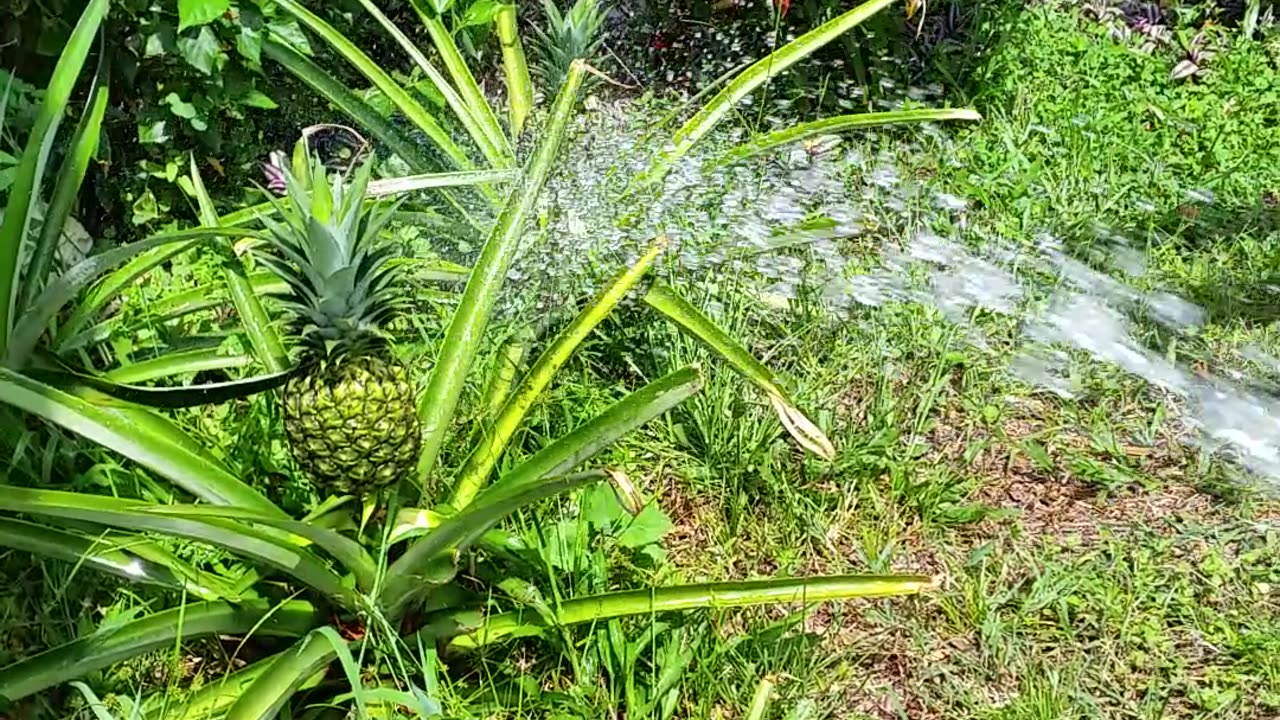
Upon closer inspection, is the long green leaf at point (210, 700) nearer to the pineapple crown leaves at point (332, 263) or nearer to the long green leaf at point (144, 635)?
the long green leaf at point (144, 635)

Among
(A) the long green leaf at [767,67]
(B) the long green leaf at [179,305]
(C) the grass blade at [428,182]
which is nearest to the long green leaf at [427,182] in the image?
(C) the grass blade at [428,182]

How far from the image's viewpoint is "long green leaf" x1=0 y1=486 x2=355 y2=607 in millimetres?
1504

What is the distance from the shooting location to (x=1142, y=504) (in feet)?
7.95

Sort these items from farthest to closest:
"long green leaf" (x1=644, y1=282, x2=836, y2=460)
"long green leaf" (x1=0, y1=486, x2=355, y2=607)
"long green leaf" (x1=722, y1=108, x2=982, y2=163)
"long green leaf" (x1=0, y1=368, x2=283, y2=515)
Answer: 1. "long green leaf" (x1=722, y1=108, x2=982, y2=163)
2. "long green leaf" (x1=644, y1=282, x2=836, y2=460)
3. "long green leaf" (x1=0, y1=368, x2=283, y2=515)
4. "long green leaf" (x1=0, y1=486, x2=355, y2=607)

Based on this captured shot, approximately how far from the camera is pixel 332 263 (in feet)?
5.33

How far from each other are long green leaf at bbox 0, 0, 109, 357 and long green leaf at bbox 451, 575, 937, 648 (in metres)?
0.91

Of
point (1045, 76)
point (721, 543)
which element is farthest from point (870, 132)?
point (721, 543)

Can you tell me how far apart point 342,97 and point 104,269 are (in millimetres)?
975

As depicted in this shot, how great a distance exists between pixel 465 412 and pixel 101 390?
2.24 ft

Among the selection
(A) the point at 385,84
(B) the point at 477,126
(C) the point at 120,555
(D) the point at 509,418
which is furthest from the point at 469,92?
(C) the point at 120,555

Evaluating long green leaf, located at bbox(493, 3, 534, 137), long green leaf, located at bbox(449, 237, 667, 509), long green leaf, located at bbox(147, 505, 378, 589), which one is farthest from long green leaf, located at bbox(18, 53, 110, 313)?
long green leaf, located at bbox(493, 3, 534, 137)

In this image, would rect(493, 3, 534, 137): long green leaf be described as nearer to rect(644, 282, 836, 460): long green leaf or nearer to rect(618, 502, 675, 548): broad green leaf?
rect(644, 282, 836, 460): long green leaf

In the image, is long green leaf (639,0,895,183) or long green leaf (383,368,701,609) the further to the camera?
long green leaf (639,0,895,183)

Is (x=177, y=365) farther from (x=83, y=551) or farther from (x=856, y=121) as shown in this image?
(x=856, y=121)
